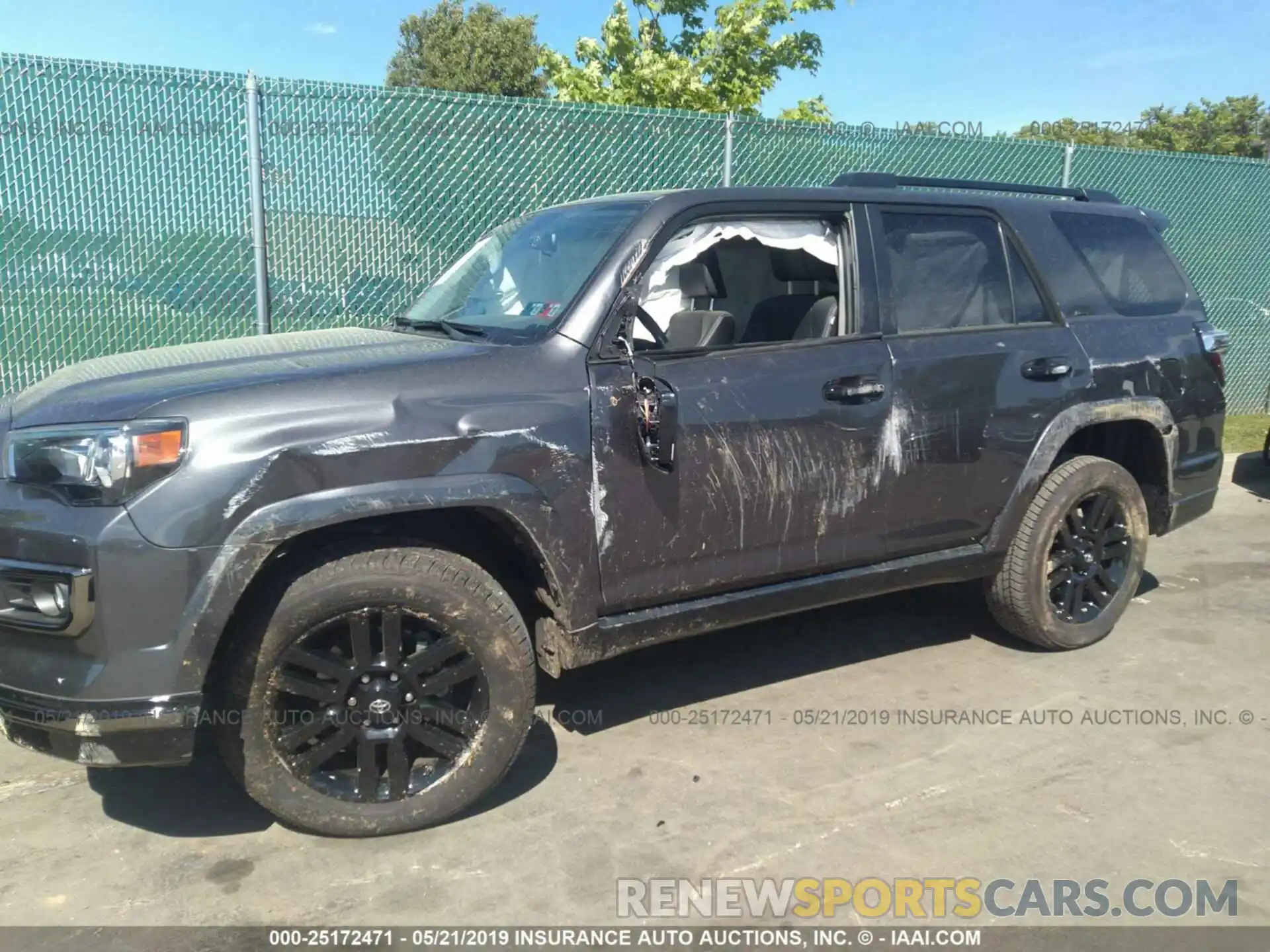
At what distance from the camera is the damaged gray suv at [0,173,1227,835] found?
2.70 metres

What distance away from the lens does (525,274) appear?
3785 millimetres

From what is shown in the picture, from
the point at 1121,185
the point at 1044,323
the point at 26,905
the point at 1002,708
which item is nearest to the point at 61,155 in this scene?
the point at 26,905

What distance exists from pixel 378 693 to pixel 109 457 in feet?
3.23

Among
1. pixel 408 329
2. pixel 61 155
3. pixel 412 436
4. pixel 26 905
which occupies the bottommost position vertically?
pixel 26 905

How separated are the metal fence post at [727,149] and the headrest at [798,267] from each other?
3.66 m

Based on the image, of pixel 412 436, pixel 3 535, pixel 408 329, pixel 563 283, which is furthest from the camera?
pixel 408 329

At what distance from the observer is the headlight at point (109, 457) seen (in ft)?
8.70

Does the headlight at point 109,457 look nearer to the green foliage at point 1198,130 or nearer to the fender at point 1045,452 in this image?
the fender at point 1045,452

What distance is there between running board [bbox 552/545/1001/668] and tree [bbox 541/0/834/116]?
858 cm

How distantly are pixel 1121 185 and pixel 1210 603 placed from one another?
5.67 meters

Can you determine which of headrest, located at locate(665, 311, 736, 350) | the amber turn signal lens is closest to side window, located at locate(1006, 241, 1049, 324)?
headrest, located at locate(665, 311, 736, 350)

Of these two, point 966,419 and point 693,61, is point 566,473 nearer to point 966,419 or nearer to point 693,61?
point 966,419

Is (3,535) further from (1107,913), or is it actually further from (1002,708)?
(1002,708)

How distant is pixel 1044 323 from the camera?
4.36m
